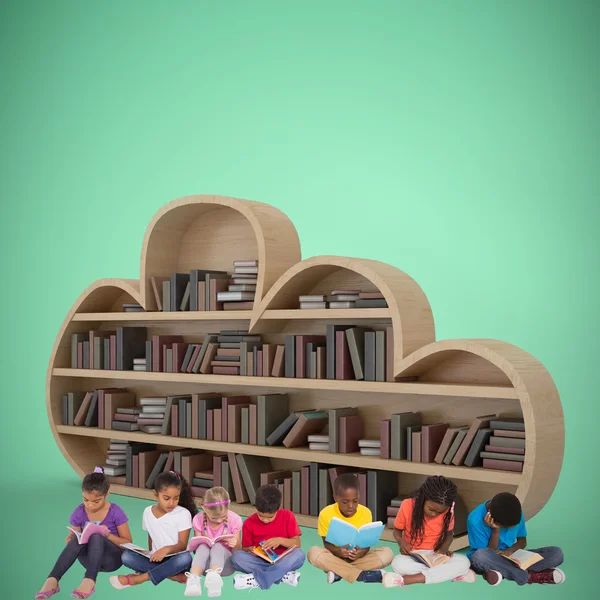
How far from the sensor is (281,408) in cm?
705

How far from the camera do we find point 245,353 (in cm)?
708

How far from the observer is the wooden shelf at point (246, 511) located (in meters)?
5.73

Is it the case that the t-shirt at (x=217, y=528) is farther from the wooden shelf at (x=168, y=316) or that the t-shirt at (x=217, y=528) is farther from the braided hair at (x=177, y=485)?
the wooden shelf at (x=168, y=316)

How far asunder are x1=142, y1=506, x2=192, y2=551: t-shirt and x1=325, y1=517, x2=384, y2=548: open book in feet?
2.67

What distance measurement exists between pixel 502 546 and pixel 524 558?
14 centimetres

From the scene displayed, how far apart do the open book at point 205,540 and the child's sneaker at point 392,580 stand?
2.84 ft

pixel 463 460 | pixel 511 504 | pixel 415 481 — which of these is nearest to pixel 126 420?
pixel 415 481

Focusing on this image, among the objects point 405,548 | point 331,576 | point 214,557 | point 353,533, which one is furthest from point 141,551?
point 405,548

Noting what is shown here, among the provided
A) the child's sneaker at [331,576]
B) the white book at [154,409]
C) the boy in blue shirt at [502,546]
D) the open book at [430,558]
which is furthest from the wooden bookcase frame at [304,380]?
the child's sneaker at [331,576]

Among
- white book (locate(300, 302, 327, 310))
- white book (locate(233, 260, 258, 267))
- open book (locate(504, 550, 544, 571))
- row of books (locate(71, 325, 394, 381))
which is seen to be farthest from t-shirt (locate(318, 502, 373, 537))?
white book (locate(233, 260, 258, 267))

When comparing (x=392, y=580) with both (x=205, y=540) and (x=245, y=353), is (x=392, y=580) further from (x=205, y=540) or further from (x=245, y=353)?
(x=245, y=353)

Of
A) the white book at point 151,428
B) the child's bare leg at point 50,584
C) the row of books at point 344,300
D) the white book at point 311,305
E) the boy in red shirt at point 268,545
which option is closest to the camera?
the child's bare leg at point 50,584

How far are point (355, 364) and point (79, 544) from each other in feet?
7.57

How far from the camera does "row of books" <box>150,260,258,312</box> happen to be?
7176 mm
